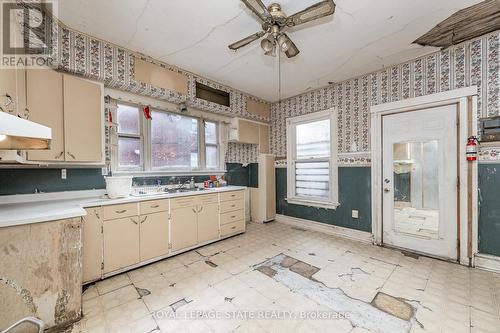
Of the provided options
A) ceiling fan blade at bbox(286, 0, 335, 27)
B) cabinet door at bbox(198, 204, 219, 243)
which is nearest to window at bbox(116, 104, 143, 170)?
cabinet door at bbox(198, 204, 219, 243)

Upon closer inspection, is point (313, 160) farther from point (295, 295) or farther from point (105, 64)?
point (105, 64)

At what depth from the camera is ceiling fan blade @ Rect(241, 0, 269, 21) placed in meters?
1.57

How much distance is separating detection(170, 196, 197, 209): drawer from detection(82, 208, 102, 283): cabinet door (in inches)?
33.2

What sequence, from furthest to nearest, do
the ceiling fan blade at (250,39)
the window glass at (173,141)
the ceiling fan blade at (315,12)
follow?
the window glass at (173,141) < the ceiling fan blade at (250,39) < the ceiling fan blade at (315,12)

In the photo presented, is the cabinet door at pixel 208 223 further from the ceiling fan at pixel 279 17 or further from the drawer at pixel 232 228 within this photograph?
the ceiling fan at pixel 279 17

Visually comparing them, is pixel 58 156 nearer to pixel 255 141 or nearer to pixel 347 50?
pixel 255 141

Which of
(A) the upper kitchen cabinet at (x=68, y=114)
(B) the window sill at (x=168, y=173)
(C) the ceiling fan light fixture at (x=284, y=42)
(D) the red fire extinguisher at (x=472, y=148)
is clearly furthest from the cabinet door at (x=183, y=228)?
(D) the red fire extinguisher at (x=472, y=148)

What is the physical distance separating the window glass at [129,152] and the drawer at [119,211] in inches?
31.8

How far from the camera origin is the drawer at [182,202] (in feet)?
9.41

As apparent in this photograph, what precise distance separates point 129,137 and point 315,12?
280 cm

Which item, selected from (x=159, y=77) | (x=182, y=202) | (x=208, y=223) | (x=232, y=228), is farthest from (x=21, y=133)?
(x=232, y=228)

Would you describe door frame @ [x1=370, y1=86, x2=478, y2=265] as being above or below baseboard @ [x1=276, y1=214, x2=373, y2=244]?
above

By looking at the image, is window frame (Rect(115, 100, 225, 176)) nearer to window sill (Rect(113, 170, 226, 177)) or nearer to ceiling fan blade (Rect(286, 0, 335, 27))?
window sill (Rect(113, 170, 226, 177))

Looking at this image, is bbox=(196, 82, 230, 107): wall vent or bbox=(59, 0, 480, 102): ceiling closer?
bbox=(59, 0, 480, 102): ceiling
